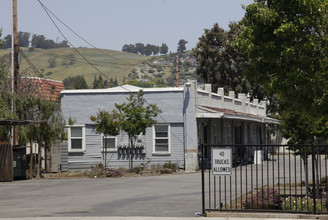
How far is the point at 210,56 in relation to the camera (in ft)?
208

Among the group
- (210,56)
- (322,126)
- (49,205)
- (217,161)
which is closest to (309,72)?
(217,161)

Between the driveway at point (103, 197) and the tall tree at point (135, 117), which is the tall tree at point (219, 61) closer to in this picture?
the tall tree at point (135, 117)

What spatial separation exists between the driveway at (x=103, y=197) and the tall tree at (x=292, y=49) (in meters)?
4.09

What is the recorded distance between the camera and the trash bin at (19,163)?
2928cm

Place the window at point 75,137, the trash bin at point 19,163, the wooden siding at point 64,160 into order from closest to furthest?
the trash bin at point 19,163
the wooden siding at point 64,160
the window at point 75,137

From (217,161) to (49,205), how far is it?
600cm

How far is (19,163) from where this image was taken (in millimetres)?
29438

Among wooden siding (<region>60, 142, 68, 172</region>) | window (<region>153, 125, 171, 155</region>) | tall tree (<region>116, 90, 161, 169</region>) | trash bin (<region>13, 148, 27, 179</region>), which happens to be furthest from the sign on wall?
wooden siding (<region>60, 142, 68, 172</region>)

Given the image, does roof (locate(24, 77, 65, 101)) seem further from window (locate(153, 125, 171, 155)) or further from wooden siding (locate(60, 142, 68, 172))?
window (locate(153, 125, 171, 155))

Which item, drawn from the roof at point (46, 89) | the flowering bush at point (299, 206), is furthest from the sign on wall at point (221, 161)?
the roof at point (46, 89)

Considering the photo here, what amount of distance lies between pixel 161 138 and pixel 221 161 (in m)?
19.9

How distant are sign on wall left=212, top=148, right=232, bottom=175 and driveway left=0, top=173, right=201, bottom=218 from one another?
147 cm

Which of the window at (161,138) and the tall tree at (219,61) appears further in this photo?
the tall tree at (219,61)

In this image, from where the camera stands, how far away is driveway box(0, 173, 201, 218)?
1639 cm
